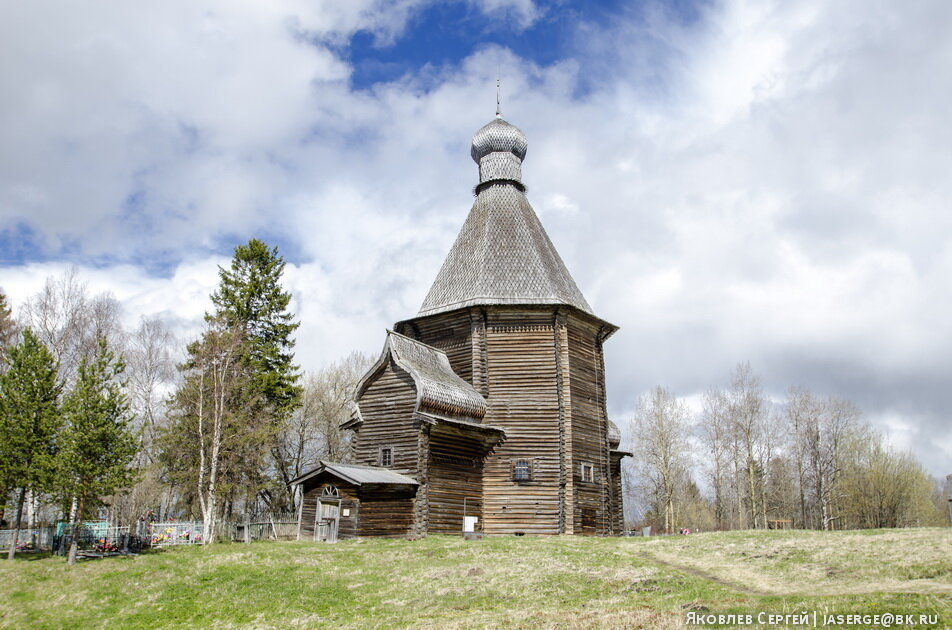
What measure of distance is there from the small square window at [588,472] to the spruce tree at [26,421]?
19182 millimetres

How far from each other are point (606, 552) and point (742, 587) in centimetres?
594

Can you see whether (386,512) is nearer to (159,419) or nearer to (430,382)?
(430,382)

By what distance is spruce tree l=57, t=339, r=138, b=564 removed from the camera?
22188mm

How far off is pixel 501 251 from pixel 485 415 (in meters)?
7.87

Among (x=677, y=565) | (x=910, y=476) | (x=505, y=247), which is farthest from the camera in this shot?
(x=910, y=476)

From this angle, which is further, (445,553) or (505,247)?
(505,247)

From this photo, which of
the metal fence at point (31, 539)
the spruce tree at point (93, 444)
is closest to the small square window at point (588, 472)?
the spruce tree at point (93, 444)

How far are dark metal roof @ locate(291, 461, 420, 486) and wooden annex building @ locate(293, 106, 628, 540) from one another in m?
0.06

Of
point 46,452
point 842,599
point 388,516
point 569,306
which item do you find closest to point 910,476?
point 569,306

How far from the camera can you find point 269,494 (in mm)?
38312

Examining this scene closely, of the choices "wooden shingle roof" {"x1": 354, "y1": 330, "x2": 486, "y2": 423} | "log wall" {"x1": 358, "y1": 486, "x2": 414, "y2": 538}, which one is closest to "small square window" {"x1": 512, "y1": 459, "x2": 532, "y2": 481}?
"wooden shingle roof" {"x1": 354, "y1": 330, "x2": 486, "y2": 423}

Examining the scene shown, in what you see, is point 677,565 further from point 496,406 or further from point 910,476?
point 910,476

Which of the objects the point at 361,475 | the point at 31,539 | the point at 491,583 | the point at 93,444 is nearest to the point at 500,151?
the point at 361,475

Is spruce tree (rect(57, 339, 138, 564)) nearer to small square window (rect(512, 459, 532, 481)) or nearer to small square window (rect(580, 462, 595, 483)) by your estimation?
small square window (rect(512, 459, 532, 481))
